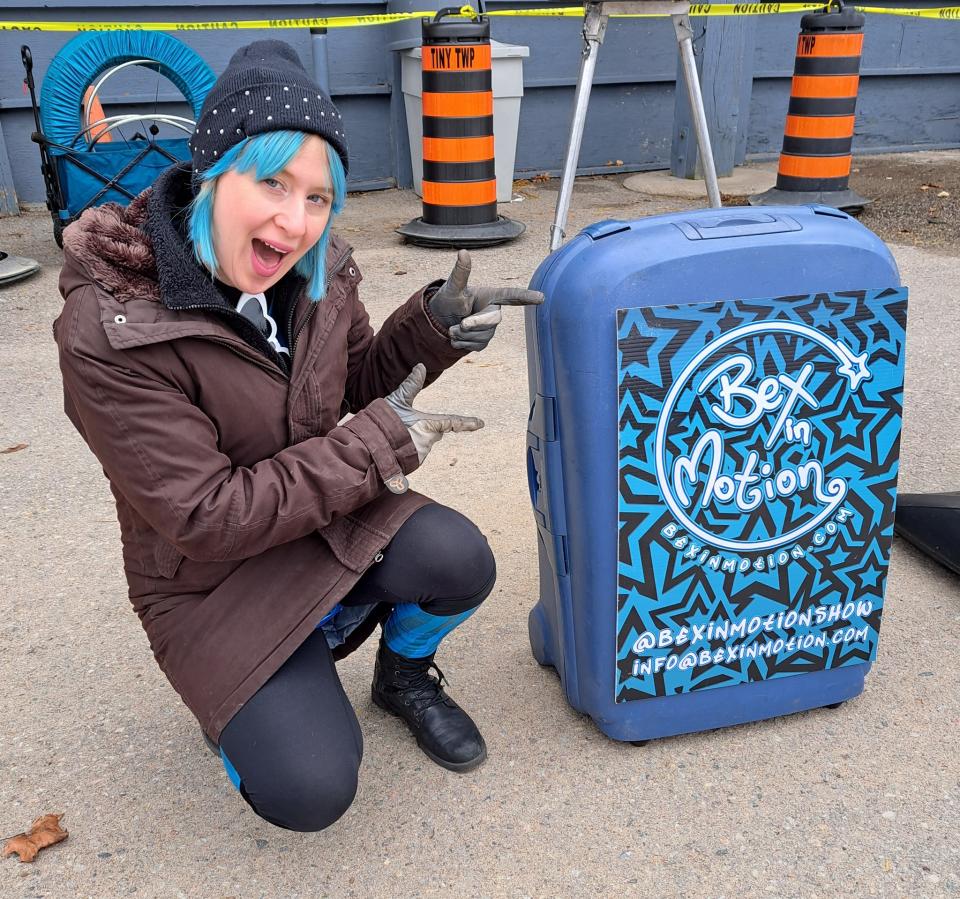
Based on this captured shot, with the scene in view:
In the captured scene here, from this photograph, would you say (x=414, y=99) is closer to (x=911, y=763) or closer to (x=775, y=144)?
(x=775, y=144)

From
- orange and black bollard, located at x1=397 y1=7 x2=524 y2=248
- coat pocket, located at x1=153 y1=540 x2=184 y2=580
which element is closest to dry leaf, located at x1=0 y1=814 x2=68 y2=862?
coat pocket, located at x1=153 y1=540 x2=184 y2=580

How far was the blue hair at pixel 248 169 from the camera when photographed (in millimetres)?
1521

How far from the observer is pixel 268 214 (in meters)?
1.57

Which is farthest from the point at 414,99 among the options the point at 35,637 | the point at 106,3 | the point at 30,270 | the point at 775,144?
the point at 35,637

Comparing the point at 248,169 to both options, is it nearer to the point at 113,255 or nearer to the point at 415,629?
the point at 113,255

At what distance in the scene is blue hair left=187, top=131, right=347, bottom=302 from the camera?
1521 mm

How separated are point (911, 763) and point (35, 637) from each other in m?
1.96

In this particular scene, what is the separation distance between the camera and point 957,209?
6.45 metres

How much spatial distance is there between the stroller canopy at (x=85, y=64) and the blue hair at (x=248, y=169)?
3742 millimetres

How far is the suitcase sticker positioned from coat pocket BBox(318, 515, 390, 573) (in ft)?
1.45

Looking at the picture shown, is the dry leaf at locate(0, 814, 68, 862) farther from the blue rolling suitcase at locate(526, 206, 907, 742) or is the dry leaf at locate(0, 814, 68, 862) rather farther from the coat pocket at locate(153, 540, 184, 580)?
the blue rolling suitcase at locate(526, 206, 907, 742)

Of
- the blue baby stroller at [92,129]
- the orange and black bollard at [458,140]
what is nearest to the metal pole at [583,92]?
the orange and black bollard at [458,140]

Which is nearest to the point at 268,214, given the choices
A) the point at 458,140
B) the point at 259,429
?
the point at 259,429

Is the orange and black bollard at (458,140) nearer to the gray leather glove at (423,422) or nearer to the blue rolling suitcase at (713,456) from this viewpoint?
the blue rolling suitcase at (713,456)
